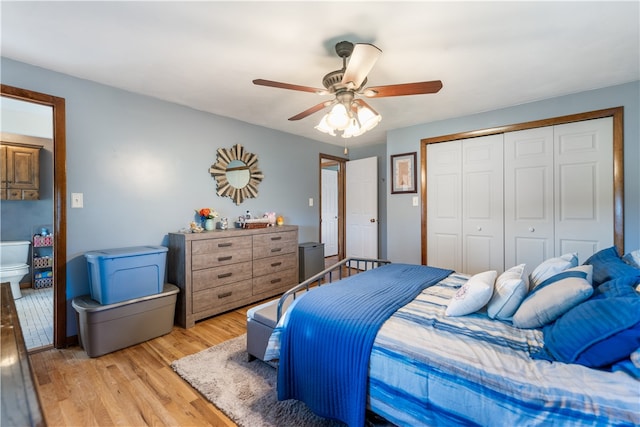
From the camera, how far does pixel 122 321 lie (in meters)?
2.32

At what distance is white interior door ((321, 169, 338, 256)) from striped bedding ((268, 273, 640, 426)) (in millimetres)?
4582

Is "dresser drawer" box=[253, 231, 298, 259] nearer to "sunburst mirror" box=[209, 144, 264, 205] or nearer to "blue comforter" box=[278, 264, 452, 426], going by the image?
"sunburst mirror" box=[209, 144, 264, 205]

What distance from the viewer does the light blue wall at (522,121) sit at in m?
2.58

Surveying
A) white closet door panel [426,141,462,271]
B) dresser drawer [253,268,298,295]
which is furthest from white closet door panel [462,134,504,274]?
dresser drawer [253,268,298,295]

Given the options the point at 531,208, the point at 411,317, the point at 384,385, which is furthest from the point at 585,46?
the point at 384,385

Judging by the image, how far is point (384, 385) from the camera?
4.16 ft

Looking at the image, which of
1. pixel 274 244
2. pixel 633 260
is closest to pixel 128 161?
pixel 274 244

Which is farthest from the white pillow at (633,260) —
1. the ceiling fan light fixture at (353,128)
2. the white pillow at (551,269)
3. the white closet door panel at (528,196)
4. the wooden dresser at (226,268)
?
the wooden dresser at (226,268)

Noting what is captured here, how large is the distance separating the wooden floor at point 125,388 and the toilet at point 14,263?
1.91 metres

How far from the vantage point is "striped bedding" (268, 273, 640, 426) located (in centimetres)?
93

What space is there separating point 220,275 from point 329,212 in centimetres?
352

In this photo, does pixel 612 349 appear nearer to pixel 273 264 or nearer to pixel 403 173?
pixel 273 264

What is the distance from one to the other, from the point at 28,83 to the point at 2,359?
2.43m

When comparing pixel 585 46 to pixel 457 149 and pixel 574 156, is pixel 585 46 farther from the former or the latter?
pixel 457 149
